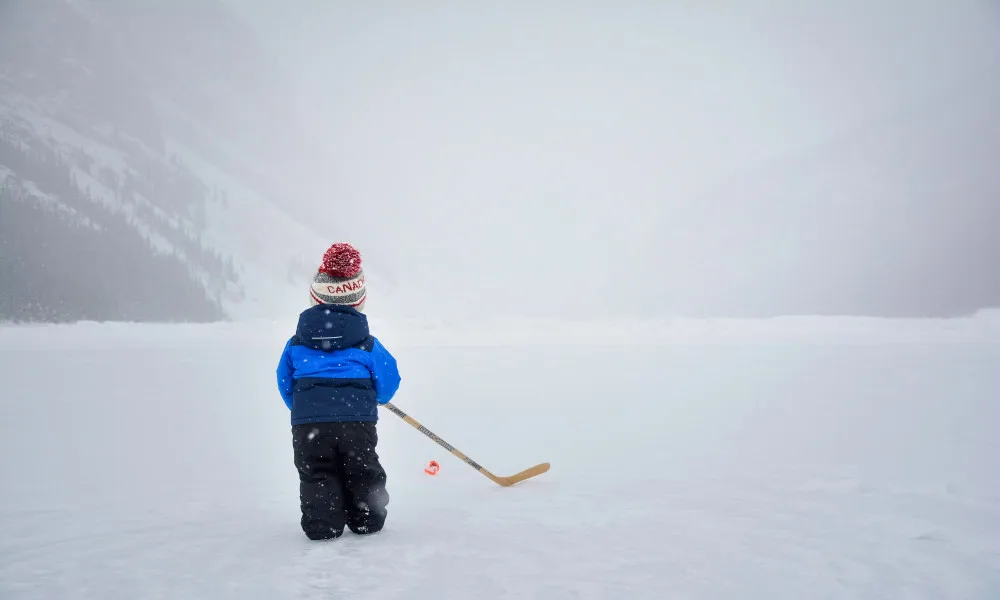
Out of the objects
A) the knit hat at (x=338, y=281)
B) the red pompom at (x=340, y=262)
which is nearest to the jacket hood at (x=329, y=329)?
the knit hat at (x=338, y=281)

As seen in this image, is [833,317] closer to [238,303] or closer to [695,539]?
[695,539]

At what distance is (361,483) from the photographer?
2918 mm

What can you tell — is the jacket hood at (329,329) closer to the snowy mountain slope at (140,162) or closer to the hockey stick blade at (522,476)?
the hockey stick blade at (522,476)

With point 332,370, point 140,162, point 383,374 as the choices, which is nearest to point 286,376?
point 332,370

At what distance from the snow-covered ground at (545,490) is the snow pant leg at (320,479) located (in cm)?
11

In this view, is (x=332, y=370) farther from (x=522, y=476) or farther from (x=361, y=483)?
(x=522, y=476)

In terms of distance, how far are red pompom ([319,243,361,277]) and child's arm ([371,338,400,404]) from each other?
422 mm

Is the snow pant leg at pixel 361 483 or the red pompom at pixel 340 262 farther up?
the red pompom at pixel 340 262

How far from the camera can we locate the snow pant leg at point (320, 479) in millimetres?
2760

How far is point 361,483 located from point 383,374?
1.85 ft

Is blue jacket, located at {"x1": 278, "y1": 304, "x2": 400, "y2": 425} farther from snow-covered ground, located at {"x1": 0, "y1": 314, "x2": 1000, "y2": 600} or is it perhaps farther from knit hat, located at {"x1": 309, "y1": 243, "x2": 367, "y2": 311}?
snow-covered ground, located at {"x1": 0, "y1": 314, "x2": 1000, "y2": 600}

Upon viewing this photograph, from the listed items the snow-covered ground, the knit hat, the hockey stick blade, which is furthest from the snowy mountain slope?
the knit hat

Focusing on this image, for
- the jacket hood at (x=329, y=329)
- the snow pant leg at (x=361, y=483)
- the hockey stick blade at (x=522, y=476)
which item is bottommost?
the hockey stick blade at (x=522, y=476)

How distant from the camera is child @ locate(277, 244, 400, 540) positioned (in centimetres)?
285
